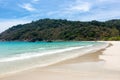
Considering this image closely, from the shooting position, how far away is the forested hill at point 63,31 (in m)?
141

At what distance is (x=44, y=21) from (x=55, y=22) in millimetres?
9474

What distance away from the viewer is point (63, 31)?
521 feet

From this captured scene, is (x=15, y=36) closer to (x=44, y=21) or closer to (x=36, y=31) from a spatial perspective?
(x=36, y=31)

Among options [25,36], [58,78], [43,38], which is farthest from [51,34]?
[58,78]

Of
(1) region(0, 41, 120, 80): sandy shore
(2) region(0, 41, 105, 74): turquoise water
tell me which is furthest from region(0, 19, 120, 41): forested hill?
(1) region(0, 41, 120, 80): sandy shore

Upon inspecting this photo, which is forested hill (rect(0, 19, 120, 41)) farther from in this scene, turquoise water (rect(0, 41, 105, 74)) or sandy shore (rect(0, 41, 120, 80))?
sandy shore (rect(0, 41, 120, 80))

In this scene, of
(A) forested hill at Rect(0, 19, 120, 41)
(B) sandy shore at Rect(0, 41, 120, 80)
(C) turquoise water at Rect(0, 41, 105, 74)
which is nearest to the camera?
(B) sandy shore at Rect(0, 41, 120, 80)

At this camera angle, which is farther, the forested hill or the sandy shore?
the forested hill

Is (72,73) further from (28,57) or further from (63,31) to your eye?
(63,31)

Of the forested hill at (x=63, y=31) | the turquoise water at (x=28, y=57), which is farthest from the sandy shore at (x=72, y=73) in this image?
the forested hill at (x=63, y=31)

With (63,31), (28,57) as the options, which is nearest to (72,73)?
(28,57)

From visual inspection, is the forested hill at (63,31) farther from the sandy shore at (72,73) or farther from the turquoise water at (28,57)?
the sandy shore at (72,73)

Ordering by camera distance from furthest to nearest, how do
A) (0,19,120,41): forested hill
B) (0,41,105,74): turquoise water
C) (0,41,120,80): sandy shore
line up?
(0,19,120,41): forested hill < (0,41,105,74): turquoise water < (0,41,120,80): sandy shore

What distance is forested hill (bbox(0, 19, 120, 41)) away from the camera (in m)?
141
